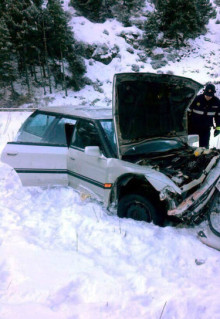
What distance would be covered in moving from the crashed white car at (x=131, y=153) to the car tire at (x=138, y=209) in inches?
0.5

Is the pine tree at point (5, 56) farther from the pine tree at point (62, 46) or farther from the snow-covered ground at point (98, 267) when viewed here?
the snow-covered ground at point (98, 267)

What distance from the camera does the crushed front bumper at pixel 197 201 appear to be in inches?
112

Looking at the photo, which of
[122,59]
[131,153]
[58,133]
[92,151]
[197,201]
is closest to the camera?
[197,201]

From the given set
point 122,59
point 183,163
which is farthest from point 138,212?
point 122,59

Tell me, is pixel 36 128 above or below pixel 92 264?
above

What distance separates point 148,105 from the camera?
12.2ft

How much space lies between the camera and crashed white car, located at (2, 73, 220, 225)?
3082mm

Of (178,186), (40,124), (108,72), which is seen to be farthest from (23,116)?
(108,72)

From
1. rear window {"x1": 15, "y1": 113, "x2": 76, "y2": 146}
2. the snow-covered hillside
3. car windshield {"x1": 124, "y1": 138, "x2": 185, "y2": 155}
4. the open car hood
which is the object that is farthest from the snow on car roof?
the snow-covered hillside

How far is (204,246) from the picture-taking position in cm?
287

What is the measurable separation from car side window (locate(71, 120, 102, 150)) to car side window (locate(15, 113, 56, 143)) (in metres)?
0.60

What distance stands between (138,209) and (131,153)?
783 millimetres

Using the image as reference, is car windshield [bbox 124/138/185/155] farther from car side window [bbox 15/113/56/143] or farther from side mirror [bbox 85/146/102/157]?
car side window [bbox 15/113/56/143]

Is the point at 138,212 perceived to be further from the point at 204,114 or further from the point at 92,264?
the point at 204,114
